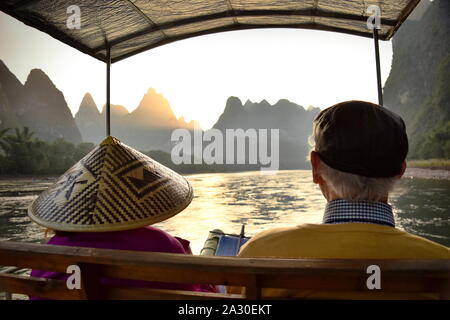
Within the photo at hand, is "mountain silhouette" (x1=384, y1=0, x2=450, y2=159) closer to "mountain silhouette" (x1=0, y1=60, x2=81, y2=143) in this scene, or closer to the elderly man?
the elderly man

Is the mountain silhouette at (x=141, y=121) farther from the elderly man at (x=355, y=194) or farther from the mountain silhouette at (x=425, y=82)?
the elderly man at (x=355, y=194)

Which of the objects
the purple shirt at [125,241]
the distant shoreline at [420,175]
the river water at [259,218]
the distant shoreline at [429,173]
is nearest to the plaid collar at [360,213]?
the purple shirt at [125,241]

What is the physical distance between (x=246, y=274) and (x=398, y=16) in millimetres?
2684

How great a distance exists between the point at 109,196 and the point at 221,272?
1.33ft

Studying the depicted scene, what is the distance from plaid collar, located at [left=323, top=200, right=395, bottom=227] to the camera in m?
0.87

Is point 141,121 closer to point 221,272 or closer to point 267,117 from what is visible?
point 267,117

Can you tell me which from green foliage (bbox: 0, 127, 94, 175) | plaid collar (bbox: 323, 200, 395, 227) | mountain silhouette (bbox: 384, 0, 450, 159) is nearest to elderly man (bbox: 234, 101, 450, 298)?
plaid collar (bbox: 323, 200, 395, 227)

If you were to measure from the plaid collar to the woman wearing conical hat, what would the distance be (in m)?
0.42

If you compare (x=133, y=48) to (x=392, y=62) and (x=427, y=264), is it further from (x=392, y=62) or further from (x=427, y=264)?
(x=392, y=62)

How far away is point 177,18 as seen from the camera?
10.1 ft

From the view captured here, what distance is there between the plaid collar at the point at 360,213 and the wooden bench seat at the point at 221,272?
0.18 m

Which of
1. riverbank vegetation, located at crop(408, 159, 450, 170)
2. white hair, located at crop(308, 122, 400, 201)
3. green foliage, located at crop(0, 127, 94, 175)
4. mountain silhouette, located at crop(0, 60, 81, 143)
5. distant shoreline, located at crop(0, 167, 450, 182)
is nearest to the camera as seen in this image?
white hair, located at crop(308, 122, 400, 201)

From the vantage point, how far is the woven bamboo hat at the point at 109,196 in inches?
35.9

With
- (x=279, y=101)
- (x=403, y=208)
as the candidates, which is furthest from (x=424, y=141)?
(x=279, y=101)
